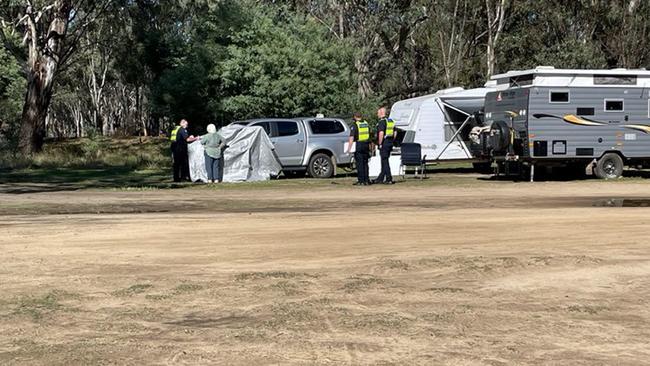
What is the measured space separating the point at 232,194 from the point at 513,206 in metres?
7.07

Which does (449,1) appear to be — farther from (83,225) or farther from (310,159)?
(83,225)

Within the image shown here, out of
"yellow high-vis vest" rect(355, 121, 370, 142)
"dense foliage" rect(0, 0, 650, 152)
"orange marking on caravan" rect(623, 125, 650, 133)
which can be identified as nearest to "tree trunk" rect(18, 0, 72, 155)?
"dense foliage" rect(0, 0, 650, 152)

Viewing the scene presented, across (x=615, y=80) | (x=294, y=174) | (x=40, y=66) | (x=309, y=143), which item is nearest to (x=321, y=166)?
(x=309, y=143)

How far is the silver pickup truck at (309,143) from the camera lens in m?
24.6

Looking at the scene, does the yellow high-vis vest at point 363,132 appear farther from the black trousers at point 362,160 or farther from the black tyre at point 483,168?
the black tyre at point 483,168

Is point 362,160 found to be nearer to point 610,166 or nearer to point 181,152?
point 181,152

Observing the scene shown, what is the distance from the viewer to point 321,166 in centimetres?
2500

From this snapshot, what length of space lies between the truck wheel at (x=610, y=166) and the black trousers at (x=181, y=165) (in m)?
12.0

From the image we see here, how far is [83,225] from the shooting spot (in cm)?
1239

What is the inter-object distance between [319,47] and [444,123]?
11608mm

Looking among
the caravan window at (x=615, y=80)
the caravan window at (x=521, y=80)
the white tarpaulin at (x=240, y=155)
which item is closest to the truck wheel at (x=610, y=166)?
the caravan window at (x=615, y=80)

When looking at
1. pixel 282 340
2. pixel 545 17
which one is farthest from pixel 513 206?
pixel 545 17

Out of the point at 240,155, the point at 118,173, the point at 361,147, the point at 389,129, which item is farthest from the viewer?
the point at 118,173

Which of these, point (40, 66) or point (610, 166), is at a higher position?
point (40, 66)
